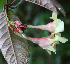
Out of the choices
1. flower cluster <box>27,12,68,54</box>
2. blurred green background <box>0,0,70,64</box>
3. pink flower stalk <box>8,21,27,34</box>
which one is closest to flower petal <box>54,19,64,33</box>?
flower cluster <box>27,12,68,54</box>

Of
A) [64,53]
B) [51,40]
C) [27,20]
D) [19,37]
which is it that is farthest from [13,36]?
[64,53]

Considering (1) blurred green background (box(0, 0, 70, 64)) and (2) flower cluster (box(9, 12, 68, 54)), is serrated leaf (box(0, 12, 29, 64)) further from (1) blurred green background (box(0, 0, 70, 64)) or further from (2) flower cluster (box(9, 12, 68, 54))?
(1) blurred green background (box(0, 0, 70, 64))

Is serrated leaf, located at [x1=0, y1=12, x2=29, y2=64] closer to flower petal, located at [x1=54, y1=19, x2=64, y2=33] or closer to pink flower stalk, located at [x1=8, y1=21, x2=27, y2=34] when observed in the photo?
pink flower stalk, located at [x1=8, y1=21, x2=27, y2=34]

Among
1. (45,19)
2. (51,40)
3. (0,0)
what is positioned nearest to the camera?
(51,40)

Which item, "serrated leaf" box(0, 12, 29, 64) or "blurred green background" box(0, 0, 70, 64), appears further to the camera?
"blurred green background" box(0, 0, 70, 64)

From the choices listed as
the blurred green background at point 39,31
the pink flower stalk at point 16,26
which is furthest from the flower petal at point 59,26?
the blurred green background at point 39,31

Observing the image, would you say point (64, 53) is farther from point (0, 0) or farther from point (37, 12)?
point (0, 0)

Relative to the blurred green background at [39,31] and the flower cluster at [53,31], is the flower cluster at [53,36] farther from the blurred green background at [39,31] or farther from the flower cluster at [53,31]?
the blurred green background at [39,31]

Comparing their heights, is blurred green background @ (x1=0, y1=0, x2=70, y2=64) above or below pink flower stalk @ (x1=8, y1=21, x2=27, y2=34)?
below
